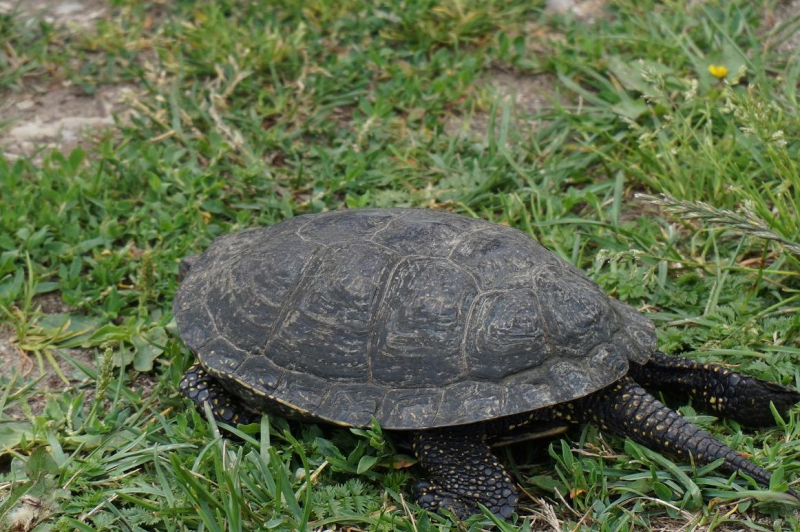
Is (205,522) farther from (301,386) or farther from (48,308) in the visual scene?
(48,308)

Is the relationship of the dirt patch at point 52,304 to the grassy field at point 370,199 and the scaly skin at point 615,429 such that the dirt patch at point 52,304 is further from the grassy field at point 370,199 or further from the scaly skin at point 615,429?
the scaly skin at point 615,429

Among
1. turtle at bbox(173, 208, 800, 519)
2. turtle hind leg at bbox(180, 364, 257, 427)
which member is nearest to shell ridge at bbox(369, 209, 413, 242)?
turtle at bbox(173, 208, 800, 519)

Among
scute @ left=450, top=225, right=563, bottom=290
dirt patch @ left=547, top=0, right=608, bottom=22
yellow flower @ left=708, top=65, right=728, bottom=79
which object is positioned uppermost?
scute @ left=450, top=225, right=563, bottom=290

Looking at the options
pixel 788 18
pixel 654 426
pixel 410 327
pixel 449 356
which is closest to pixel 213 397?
pixel 410 327

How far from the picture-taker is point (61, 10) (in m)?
6.26

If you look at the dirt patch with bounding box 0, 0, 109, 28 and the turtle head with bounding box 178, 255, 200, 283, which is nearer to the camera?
the turtle head with bounding box 178, 255, 200, 283

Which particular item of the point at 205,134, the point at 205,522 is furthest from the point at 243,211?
the point at 205,522

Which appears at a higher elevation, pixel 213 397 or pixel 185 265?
pixel 185 265

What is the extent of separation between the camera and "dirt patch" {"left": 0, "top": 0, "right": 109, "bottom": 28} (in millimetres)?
6090

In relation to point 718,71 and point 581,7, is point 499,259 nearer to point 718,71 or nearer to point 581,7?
point 718,71

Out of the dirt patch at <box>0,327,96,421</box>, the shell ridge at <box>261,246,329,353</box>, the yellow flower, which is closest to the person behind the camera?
the shell ridge at <box>261,246,329,353</box>

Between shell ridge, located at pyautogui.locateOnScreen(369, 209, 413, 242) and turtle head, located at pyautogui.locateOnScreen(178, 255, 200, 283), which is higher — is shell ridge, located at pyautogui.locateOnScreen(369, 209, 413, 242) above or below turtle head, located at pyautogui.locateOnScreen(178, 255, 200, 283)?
above

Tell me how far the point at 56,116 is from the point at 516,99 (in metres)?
→ 3.00

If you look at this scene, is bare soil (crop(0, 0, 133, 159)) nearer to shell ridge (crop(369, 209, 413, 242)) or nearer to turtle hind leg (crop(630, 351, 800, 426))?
shell ridge (crop(369, 209, 413, 242))
